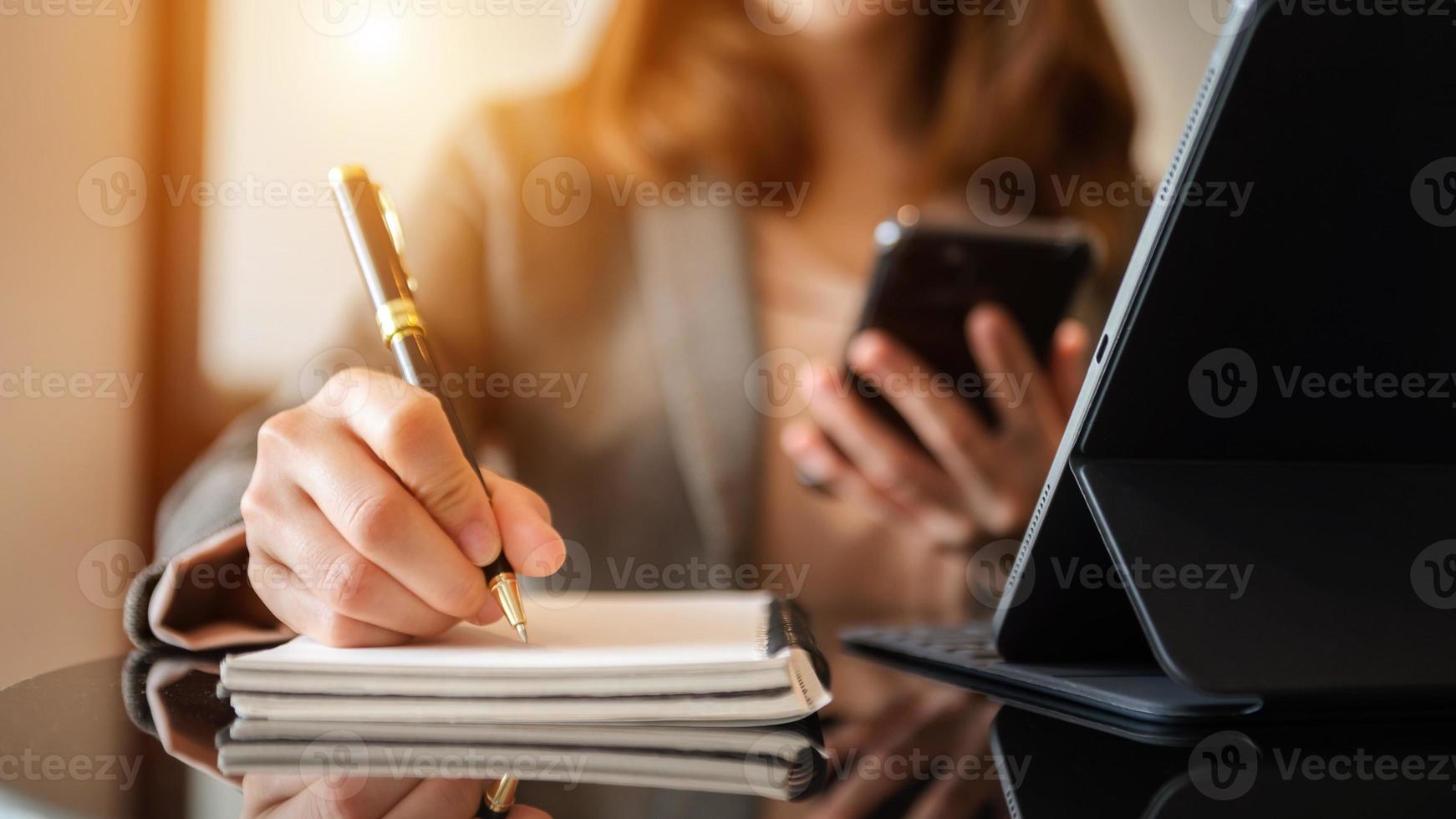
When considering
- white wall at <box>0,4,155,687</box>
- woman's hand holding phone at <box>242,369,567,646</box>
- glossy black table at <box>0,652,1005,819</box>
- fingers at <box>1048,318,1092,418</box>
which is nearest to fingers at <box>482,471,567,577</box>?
woman's hand holding phone at <box>242,369,567,646</box>

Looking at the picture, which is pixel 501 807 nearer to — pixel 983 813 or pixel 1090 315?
pixel 983 813

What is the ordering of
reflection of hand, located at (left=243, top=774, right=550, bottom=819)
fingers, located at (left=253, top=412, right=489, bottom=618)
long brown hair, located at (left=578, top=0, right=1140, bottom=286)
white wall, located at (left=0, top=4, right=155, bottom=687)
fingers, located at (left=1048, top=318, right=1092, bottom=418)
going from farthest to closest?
long brown hair, located at (left=578, top=0, right=1140, bottom=286)
white wall, located at (left=0, top=4, right=155, bottom=687)
fingers, located at (left=1048, top=318, right=1092, bottom=418)
fingers, located at (left=253, top=412, right=489, bottom=618)
reflection of hand, located at (left=243, top=774, right=550, bottom=819)

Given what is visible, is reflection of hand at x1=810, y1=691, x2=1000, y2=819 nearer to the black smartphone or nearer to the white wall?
the black smartphone

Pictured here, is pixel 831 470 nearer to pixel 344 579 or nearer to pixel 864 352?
pixel 864 352

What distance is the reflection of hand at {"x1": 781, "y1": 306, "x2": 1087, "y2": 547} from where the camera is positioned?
36.8 inches

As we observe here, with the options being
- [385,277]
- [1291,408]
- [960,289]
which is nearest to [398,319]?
[385,277]

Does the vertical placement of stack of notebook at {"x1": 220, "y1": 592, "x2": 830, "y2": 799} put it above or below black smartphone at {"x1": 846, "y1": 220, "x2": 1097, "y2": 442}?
above

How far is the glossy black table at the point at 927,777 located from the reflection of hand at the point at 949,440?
57 centimetres

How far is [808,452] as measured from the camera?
1000 millimetres

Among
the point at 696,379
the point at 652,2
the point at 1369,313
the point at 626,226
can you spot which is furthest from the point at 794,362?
the point at 1369,313

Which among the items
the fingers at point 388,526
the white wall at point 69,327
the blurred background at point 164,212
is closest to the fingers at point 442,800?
the fingers at point 388,526

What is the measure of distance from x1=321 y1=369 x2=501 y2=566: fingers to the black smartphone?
58 cm

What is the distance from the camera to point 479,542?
1.35 ft

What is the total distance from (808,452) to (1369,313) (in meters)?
0.65
